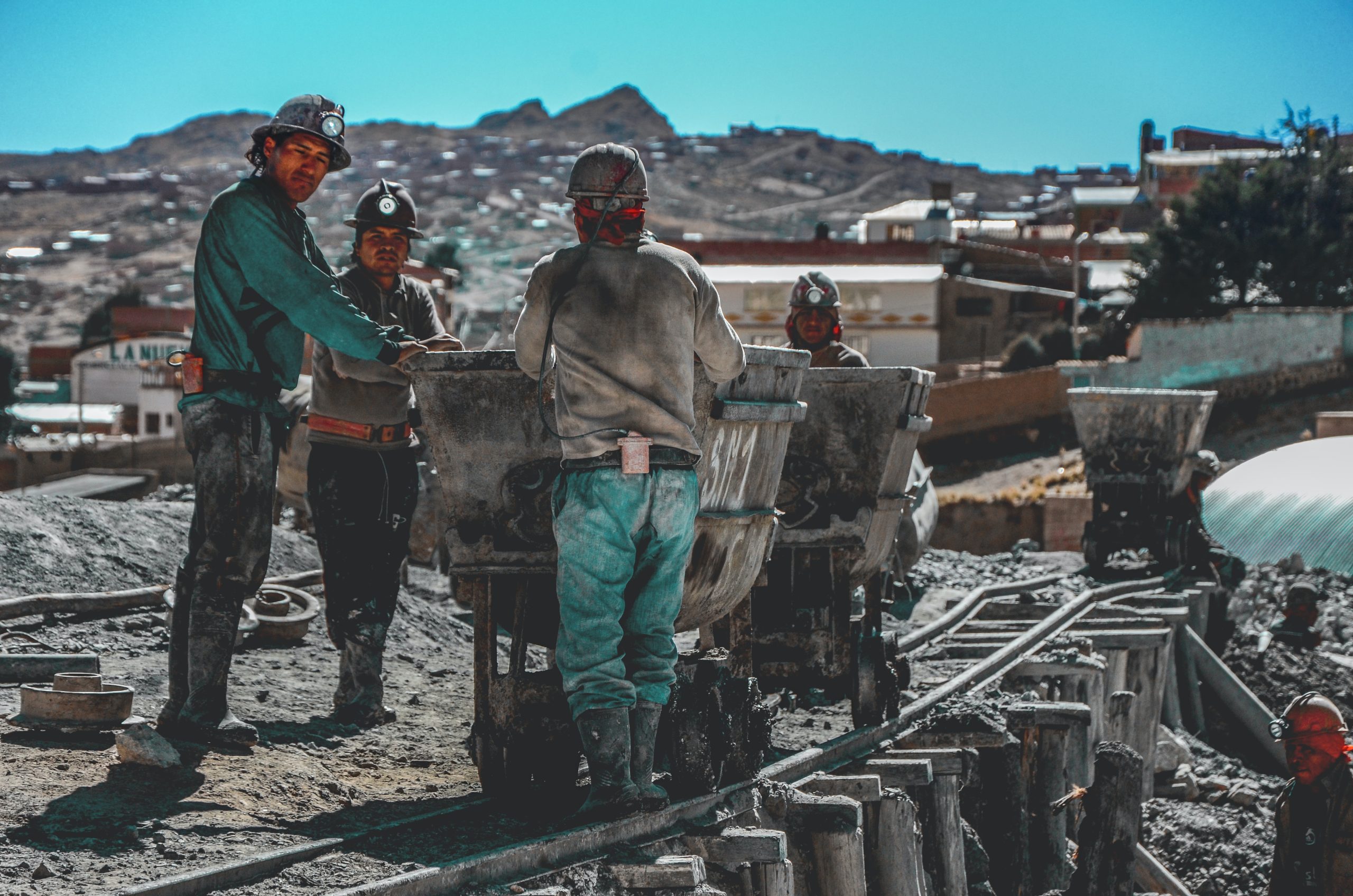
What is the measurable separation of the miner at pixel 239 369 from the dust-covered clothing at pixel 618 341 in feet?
2.09

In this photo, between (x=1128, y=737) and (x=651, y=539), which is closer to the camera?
(x=651, y=539)

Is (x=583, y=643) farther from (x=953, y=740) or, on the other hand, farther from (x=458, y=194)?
(x=458, y=194)

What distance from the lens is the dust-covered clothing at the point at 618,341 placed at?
4.72 m

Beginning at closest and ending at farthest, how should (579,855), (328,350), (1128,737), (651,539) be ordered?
(579,855), (651,539), (328,350), (1128,737)

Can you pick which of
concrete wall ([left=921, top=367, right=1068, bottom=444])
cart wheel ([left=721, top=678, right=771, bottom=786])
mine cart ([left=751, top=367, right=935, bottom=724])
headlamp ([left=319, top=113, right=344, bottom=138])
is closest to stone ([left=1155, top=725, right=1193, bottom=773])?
mine cart ([left=751, top=367, right=935, bottom=724])

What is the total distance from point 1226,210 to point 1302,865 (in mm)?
42464

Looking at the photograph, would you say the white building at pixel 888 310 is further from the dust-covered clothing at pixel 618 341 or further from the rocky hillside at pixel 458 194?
the dust-covered clothing at pixel 618 341

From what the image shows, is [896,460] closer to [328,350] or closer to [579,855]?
[328,350]

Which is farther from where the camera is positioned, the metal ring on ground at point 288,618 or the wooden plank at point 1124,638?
the wooden plank at point 1124,638

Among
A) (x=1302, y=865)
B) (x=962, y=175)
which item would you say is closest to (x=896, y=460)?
(x=1302, y=865)

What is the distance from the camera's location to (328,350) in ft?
20.7

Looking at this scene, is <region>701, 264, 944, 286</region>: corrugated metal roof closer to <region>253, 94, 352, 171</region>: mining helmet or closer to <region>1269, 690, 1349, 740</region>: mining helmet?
<region>1269, 690, 1349, 740</region>: mining helmet

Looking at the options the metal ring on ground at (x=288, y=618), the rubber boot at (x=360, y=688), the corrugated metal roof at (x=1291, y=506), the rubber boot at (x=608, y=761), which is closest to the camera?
the rubber boot at (x=608, y=761)

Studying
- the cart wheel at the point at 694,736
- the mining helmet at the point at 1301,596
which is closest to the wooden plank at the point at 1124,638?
the mining helmet at the point at 1301,596
